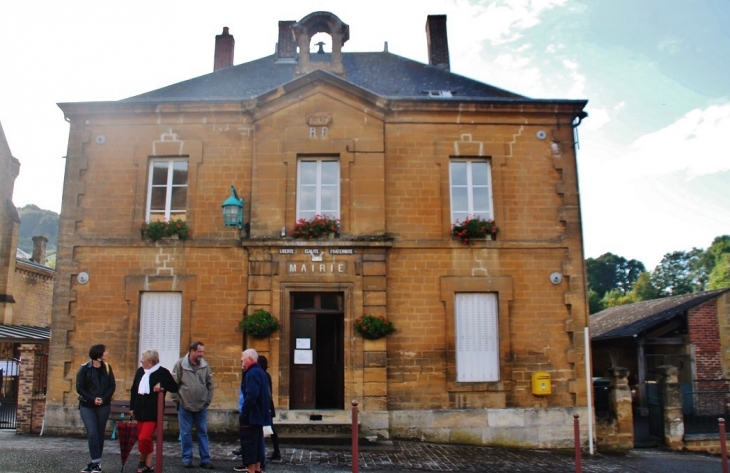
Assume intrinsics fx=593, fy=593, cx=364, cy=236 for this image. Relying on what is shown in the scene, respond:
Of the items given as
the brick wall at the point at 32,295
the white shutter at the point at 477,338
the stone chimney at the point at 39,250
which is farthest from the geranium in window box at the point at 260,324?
the stone chimney at the point at 39,250

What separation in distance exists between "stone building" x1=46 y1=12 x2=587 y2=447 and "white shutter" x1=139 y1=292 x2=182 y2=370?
4 cm

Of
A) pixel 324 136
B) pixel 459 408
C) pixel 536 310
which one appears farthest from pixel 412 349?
pixel 324 136

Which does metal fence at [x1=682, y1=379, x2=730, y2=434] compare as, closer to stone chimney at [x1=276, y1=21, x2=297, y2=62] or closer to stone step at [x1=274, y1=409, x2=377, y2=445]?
stone step at [x1=274, y1=409, x2=377, y2=445]

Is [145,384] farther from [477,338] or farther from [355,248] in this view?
[477,338]

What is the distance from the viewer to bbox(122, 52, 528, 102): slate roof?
47.7ft

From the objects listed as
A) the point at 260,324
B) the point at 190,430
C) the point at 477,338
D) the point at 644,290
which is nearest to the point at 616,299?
the point at 644,290

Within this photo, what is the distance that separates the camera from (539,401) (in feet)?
40.5

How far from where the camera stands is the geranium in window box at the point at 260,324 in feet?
38.9

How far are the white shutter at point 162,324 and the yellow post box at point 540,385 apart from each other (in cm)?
741

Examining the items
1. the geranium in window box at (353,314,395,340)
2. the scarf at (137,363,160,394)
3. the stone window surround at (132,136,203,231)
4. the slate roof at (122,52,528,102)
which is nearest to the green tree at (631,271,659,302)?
the slate roof at (122,52,528,102)

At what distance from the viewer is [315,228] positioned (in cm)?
1234

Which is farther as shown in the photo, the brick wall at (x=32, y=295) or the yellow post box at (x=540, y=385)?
the brick wall at (x=32, y=295)

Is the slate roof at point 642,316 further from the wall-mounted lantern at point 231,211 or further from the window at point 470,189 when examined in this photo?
the wall-mounted lantern at point 231,211

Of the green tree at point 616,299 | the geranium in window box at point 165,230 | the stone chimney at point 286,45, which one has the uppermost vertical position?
the stone chimney at point 286,45
